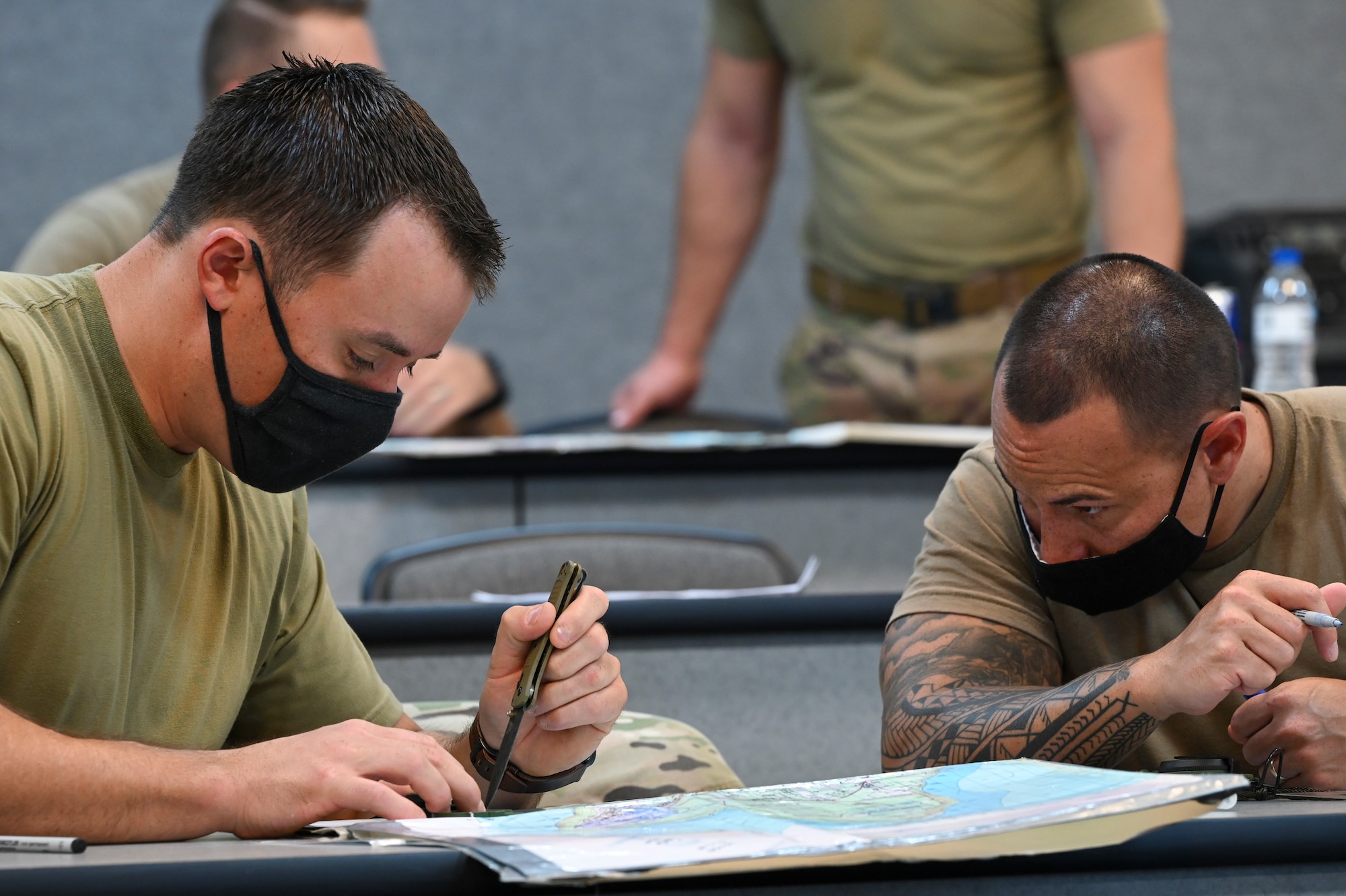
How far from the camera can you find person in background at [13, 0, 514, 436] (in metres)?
2.29

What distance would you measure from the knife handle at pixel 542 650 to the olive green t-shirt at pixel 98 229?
1.45 meters

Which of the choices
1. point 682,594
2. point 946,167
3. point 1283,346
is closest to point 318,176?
point 682,594

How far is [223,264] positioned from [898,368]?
155 centimetres

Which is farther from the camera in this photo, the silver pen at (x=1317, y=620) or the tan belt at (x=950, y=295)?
the tan belt at (x=950, y=295)

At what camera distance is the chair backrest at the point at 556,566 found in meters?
1.64

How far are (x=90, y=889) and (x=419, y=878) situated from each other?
6.0 inches

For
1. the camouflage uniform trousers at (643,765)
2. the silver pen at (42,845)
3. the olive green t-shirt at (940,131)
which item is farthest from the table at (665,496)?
the silver pen at (42,845)

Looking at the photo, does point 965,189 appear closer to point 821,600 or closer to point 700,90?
point 821,600

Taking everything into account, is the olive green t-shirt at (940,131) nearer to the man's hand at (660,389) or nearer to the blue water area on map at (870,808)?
the man's hand at (660,389)

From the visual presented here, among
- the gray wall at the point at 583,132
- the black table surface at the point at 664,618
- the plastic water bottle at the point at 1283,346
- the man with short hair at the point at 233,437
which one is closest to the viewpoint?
the man with short hair at the point at 233,437

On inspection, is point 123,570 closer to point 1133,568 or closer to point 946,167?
point 1133,568

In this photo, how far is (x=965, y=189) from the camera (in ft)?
7.85

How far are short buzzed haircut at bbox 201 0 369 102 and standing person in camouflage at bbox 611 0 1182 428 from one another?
26.9 inches

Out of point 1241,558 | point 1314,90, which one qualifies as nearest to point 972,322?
point 1241,558
